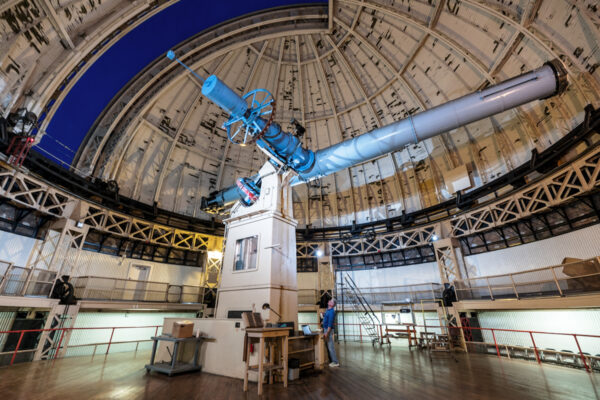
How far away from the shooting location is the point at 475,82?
12.5 meters

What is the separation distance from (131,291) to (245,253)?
31.8ft

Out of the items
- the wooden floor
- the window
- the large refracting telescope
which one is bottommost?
the wooden floor

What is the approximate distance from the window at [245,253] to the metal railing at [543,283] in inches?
407

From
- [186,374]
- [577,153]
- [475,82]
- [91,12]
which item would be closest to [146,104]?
[91,12]

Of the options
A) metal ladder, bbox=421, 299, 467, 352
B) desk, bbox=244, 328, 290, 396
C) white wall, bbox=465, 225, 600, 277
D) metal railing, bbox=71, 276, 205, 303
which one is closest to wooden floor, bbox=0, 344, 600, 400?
desk, bbox=244, 328, 290, 396

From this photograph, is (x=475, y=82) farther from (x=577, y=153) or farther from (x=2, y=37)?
(x=2, y=37)

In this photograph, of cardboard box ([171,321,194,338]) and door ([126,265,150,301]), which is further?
door ([126,265,150,301])

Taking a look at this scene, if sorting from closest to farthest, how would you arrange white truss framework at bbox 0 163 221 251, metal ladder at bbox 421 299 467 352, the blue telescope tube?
the blue telescope tube < white truss framework at bbox 0 163 221 251 < metal ladder at bbox 421 299 467 352

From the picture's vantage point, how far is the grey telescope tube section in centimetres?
757

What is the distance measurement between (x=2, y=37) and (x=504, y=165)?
841 inches

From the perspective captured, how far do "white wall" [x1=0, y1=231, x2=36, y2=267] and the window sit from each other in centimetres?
1047

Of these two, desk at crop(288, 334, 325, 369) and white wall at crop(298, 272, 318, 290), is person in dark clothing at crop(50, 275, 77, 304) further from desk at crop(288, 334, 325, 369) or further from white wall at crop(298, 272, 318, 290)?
white wall at crop(298, 272, 318, 290)

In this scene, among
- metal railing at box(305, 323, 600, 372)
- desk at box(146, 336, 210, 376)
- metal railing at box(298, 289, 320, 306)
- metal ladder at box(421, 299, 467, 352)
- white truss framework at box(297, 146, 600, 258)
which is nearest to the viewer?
desk at box(146, 336, 210, 376)

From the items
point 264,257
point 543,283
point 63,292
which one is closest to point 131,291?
point 63,292
